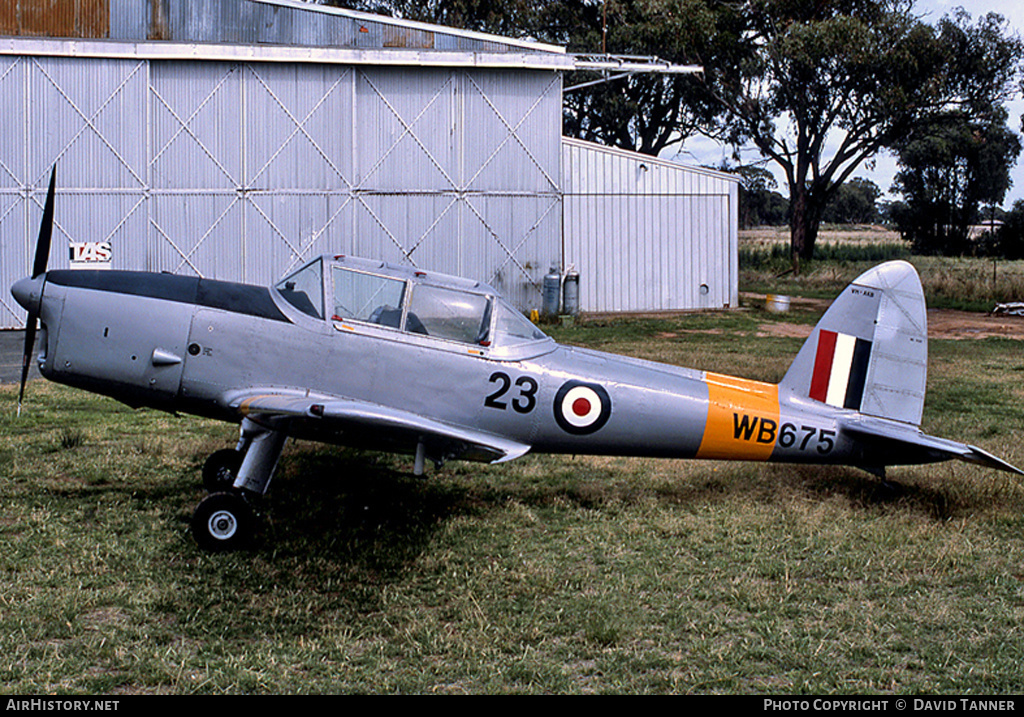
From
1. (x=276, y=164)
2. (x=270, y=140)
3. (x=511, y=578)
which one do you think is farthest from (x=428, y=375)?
(x=270, y=140)

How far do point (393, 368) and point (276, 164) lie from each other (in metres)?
14.8

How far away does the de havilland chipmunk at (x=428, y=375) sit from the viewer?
6664 mm

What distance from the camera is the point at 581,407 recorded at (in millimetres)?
7297

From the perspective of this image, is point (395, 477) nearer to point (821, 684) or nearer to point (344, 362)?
point (344, 362)

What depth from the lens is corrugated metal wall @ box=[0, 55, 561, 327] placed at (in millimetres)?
19328

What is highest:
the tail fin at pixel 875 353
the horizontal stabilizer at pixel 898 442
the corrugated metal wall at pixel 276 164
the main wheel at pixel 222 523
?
the corrugated metal wall at pixel 276 164

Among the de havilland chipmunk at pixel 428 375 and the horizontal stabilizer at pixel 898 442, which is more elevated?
the de havilland chipmunk at pixel 428 375

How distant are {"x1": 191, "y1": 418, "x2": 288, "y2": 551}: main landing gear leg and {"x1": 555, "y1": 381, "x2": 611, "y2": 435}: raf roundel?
2183 mm

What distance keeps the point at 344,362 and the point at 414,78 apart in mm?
15485

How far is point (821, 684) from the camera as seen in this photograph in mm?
4641

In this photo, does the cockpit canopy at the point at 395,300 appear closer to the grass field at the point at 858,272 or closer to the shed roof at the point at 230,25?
the shed roof at the point at 230,25

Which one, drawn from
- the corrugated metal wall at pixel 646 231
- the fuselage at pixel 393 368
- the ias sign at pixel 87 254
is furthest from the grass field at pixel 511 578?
the corrugated metal wall at pixel 646 231

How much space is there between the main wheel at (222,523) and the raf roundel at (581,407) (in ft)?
8.26

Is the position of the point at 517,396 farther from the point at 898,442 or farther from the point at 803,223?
the point at 803,223
